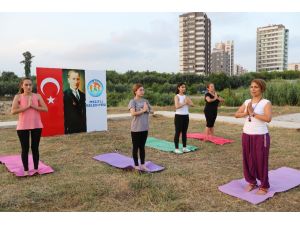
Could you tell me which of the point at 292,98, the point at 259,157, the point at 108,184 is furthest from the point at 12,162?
the point at 292,98

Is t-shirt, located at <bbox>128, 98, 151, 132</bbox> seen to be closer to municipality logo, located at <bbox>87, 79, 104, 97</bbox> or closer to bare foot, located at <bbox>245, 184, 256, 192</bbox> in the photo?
bare foot, located at <bbox>245, 184, 256, 192</bbox>

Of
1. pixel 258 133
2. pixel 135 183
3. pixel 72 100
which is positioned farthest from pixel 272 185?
pixel 72 100

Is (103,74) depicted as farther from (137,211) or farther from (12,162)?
(137,211)

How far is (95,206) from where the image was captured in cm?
380

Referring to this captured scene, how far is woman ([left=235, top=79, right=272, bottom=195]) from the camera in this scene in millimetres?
4020

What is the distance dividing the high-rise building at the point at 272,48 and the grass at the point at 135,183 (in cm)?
7905

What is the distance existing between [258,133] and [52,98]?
6.30 m

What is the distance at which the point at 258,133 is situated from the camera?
4047 millimetres

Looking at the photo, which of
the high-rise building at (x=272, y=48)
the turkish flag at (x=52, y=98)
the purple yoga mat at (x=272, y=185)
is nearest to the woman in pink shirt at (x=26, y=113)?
the purple yoga mat at (x=272, y=185)

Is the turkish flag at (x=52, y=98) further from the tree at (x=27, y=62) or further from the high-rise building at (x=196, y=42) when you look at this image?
the high-rise building at (x=196, y=42)

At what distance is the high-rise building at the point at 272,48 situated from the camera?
80.9 metres

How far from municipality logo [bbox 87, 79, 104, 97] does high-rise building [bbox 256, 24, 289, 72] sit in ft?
252

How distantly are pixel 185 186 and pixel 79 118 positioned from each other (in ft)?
18.3

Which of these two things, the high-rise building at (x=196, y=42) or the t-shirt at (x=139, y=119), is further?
the high-rise building at (x=196, y=42)
